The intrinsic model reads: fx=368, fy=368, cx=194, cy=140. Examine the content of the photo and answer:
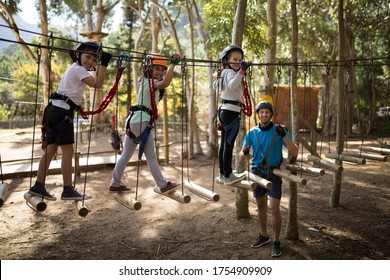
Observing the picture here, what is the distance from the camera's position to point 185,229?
5.23m

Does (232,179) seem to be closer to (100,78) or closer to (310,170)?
(310,170)

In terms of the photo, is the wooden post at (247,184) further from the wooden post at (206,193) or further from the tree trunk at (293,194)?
Result: the tree trunk at (293,194)

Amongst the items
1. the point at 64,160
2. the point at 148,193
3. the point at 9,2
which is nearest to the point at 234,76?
the point at 64,160

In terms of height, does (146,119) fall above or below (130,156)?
above

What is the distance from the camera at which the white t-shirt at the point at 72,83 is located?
3025mm

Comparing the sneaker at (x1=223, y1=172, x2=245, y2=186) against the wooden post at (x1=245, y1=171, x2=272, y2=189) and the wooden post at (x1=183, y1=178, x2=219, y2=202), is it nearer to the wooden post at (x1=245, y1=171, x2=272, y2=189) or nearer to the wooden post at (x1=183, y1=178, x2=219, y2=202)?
the wooden post at (x1=245, y1=171, x2=272, y2=189)

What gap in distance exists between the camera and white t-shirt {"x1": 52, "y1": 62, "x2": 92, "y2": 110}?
3025mm

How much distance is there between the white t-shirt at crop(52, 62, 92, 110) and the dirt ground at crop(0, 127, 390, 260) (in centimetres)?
115

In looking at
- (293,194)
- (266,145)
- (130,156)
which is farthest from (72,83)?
(293,194)

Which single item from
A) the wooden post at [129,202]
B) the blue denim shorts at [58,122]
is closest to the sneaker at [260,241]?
the wooden post at [129,202]

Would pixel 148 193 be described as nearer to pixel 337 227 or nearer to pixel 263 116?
pixel 337 227

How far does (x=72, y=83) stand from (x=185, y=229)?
2.92 metres

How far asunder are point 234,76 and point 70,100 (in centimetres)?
148

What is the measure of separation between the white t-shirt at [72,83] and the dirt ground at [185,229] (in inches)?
45.2
